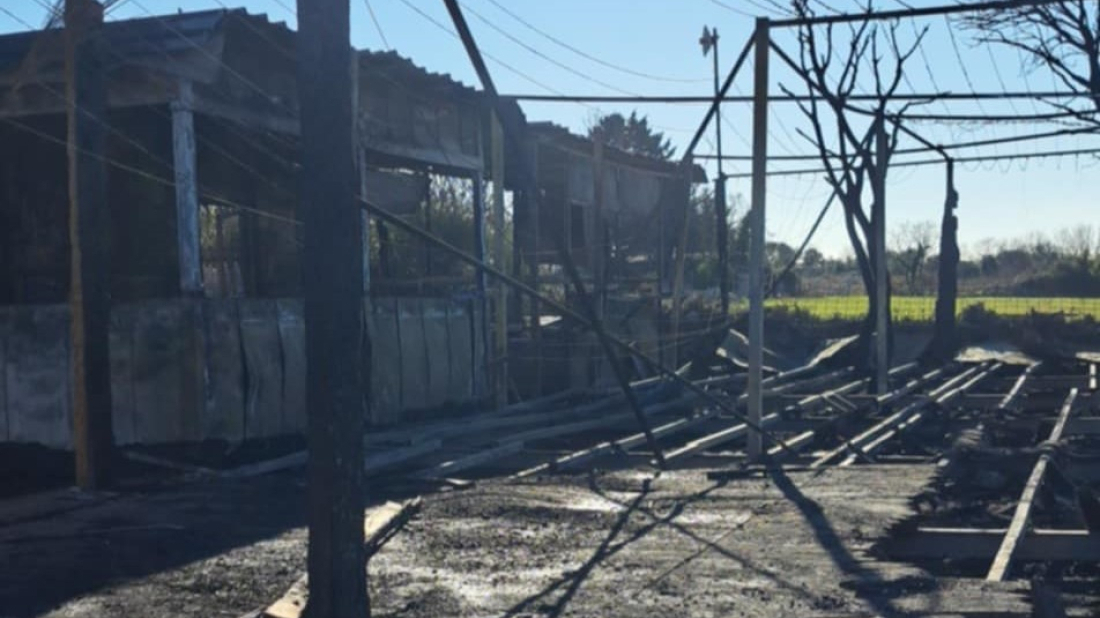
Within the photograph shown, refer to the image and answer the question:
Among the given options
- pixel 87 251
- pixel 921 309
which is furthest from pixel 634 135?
pixel 87 251

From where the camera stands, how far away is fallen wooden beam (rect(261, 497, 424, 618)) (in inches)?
229

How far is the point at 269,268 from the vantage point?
607 inches

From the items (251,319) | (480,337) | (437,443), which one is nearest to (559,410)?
(480,337)

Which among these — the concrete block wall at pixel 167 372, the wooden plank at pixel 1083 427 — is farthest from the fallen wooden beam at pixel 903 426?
the concrete block wall at pixel 167 372

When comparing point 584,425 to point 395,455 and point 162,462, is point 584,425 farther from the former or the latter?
point 162,462

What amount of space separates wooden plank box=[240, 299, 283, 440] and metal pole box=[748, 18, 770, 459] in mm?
4932

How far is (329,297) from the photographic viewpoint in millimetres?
5270

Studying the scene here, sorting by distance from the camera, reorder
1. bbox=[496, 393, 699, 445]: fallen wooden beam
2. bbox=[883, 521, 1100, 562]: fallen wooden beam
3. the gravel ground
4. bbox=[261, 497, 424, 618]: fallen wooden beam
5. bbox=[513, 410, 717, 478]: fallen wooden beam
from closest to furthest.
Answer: bbox=[261, 497, 424, 618]: fallen wooden beam
the gravel ground
bbox=[883, 521, 1100, 562]: fallen wooden beam
bbox=[513, 410, 717, 478]: fallen wooden beam
bbox=[496, 393, 699, 445]: fallen wooden beam

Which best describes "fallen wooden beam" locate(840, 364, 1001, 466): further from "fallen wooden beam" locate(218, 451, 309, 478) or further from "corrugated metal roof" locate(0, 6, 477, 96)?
"corrugated metal roof" locate(0, 6, 477, 96)

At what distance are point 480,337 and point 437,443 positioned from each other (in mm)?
4650

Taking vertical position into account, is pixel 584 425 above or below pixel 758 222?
below

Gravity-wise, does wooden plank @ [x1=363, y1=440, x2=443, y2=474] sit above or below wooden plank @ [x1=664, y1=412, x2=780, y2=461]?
above

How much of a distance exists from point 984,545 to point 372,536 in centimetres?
382

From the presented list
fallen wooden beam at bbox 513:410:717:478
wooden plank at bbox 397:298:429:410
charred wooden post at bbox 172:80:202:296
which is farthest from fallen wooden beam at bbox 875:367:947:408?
charred wooden post at bbox 172:80:202:296
